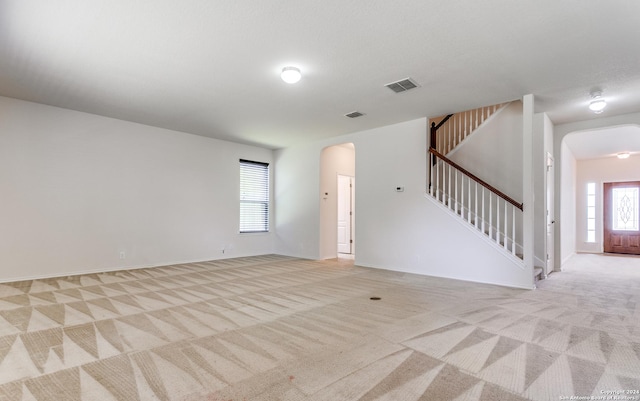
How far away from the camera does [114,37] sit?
312cm

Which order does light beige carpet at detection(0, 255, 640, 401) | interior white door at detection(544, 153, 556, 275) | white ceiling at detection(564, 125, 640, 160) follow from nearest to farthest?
1. light beige carpet at detection(0, 255, 640, 401)
2. interior white door at detection(544, 153, 556, 275)
3. white ceiling at detection(564, 125, 640, 160)

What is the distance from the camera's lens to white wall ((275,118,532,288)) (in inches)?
201

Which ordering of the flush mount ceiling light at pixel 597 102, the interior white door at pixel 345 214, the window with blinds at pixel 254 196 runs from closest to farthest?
the flush mount ceiling light at pixel 597 102 → the window with blinds at pixel 254 196 → the interior white door at pixel 345 214

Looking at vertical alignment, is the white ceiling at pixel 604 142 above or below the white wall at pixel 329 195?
above

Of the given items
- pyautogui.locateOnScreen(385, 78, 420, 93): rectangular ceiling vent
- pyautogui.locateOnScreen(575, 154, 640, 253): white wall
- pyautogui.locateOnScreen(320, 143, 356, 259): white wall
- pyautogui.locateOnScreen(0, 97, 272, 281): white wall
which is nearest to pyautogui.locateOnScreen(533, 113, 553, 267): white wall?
pyautogui.locateOnScreen(385, 78, 420, 93): rectangular ceiling vent

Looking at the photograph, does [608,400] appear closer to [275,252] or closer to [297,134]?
[297,134]

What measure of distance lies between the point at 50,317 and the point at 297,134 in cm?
508

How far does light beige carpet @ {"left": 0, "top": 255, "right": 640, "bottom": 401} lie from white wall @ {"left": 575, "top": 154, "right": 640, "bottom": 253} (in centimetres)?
631

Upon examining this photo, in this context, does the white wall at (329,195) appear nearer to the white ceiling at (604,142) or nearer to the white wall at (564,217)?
the white wall at (564,217)

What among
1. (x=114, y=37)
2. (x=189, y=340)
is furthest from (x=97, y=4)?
(x=189, y=340)

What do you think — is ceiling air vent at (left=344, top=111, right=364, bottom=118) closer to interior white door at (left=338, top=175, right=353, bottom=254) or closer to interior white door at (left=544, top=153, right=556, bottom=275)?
interior white door at (left=338, top=175, right=353, bottom=254)

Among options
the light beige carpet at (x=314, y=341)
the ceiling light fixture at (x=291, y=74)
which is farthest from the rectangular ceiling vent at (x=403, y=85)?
the light beige carpet at (x=314, y=341)

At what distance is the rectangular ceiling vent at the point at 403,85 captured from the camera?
4.12 meters

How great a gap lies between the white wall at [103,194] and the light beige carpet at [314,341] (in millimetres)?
845
